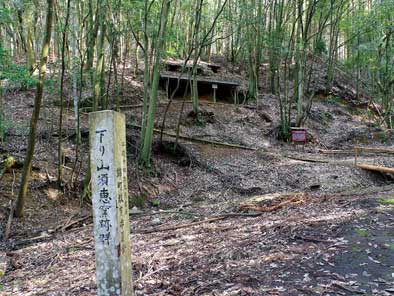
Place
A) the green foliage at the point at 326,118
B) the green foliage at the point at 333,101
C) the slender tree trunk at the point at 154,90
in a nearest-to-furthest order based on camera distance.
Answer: the slender tree trunk at the point at 154,90 → the green foliage at the point at 326,118 → the green foliage at the point at 333,101

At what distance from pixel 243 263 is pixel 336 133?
50.9ft

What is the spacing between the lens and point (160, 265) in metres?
4.64

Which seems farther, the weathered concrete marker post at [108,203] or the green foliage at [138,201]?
the green foliage at [138,201]

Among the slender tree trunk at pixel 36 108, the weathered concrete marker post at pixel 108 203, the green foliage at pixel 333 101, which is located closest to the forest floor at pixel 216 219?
the slender tree trunk at pixel 36 108

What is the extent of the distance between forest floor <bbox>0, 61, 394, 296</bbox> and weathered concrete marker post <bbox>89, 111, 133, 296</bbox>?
0.89 metres

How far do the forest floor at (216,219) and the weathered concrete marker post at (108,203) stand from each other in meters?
0.89

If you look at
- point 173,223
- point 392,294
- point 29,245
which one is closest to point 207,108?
point 173,223

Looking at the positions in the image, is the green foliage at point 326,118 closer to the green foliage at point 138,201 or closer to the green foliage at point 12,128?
the green foliage at point 138,201

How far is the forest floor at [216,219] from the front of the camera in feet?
13.0

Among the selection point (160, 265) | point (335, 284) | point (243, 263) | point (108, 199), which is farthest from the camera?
point (160, 265)

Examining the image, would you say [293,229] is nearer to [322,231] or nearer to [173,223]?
[322,231]

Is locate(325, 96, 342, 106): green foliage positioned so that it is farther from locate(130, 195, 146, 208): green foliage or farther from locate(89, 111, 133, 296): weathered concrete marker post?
locate(89, 111, 133, 296): weathered concrete marker post

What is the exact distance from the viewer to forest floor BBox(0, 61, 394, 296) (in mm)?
3947

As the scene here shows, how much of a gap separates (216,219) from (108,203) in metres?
4.34
